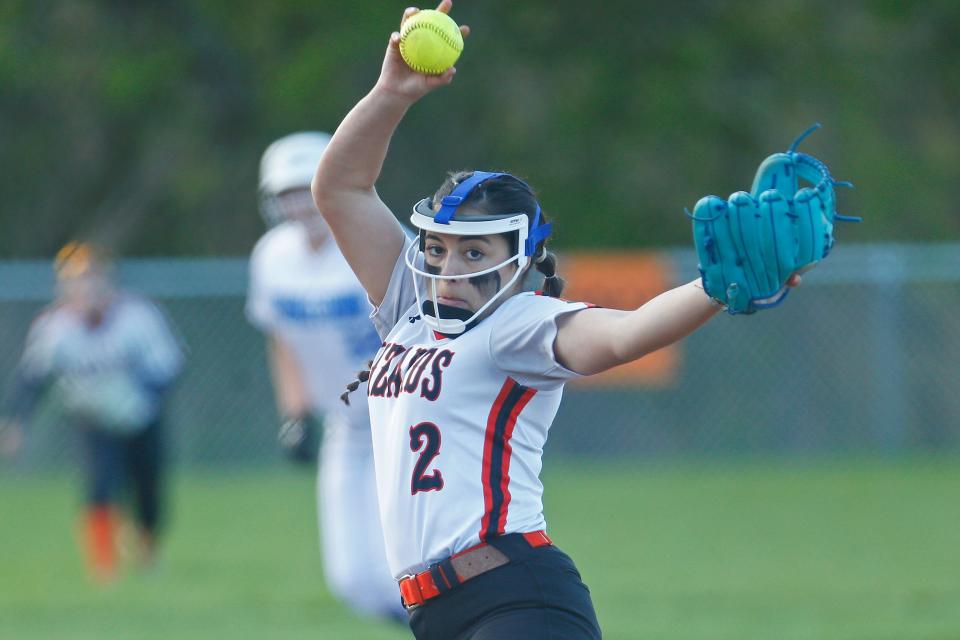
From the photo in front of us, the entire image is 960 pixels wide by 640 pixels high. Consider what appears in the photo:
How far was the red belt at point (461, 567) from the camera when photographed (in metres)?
3.71

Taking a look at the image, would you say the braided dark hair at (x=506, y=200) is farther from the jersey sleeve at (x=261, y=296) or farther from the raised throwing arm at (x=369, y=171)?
the jersey sleeve at (x=261, y=296)

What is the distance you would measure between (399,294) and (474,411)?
50 cm

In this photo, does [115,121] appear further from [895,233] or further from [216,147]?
[895,233]

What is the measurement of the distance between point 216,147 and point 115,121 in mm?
1596

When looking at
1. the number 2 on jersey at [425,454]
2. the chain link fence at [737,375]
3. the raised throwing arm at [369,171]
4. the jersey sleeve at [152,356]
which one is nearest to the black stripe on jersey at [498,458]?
the number 2 on jersey at [425,454]

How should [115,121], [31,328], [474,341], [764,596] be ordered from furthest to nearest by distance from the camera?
[115,121]
[31,328]
[764,596]
[474,341]

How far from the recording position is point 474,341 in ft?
12.4

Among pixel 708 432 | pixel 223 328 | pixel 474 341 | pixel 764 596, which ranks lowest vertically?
pixel 708 432

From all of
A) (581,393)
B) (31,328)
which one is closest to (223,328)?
(31,328)

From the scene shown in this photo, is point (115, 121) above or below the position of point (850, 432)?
above

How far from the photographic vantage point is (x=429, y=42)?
3.79 metres

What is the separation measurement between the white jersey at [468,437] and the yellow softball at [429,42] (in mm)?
585

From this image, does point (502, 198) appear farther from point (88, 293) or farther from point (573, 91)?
point (573, 91)

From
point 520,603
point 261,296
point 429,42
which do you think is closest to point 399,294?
point 429,42
